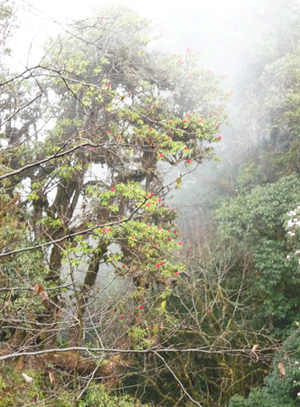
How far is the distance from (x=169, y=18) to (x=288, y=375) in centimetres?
1686

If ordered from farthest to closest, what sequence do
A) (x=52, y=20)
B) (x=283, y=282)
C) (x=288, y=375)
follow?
(x=283, y=282) < (x=288, y=375) < (x=52, y=20)

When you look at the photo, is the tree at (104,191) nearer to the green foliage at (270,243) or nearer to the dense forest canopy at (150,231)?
the dense forest canopy at (150,231)

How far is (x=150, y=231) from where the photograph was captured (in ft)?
17.1

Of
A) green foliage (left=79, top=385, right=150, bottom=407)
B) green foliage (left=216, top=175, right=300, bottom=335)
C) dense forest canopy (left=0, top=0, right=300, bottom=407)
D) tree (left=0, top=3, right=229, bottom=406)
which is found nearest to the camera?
green foliage (left=79, top=385, right=150, bottom=407)

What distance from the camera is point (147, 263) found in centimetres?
555

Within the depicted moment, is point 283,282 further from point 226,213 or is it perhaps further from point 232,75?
point 232,75

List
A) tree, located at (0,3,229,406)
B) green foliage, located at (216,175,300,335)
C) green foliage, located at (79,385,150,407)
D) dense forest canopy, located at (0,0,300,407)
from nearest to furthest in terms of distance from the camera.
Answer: green foliage, located at (79,385,150,407), dense forest canopy, located at (0,0,300,407), tree, located at (0,3,229,406), green foliage, located at (216,175,300,335)

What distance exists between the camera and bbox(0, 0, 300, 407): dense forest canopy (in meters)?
4.36

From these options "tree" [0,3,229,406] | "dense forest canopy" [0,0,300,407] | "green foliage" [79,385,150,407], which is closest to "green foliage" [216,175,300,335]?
"dense forest canopy" [0,0,300,407]

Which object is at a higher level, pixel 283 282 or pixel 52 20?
pixel 52 20

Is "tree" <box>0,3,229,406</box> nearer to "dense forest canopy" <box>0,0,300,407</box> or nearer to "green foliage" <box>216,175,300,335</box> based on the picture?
"dense forest canopy" <box>0,0,300,407</box>

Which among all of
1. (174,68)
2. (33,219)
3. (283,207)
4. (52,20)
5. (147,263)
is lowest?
(283,207)

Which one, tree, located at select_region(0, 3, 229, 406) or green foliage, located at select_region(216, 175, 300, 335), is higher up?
tree, located at select_region(0, 3, 229, 406)

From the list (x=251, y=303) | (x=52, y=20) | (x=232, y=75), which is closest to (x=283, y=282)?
(x=251, y=303)
